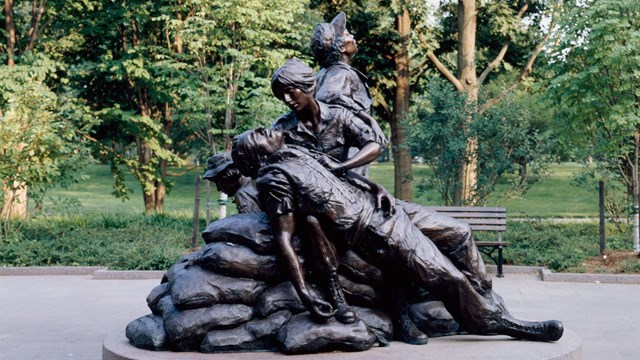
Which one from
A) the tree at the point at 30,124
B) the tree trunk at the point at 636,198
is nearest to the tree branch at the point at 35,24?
the tree at the point at 30,124

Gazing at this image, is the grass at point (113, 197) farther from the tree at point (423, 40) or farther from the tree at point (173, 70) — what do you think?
the tree at point (423, 40)

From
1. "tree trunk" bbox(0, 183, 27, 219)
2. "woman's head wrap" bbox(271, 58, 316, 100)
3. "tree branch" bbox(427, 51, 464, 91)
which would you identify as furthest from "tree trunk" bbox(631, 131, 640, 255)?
"tree trunk" bbox(0, 183, 27, 219)

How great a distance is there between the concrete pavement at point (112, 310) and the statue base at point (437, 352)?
2.87 feet

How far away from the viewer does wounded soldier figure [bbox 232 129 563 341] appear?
234 inches

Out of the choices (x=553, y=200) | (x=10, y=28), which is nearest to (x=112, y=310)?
(x=10, y=28)

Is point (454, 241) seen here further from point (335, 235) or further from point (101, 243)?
point (101, 243)

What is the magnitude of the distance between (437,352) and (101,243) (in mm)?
10351

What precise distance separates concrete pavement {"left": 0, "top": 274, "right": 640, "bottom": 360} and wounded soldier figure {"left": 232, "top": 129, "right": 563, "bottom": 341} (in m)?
1.32

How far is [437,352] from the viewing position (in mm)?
5758

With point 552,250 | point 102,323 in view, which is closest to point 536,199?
point 552,250

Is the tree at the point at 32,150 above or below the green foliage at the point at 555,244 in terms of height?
above

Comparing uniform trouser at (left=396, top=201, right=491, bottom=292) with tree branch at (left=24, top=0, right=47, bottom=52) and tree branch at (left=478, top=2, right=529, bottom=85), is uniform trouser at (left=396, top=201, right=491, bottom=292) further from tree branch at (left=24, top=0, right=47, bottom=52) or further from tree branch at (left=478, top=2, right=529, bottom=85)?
tree branch at (left=24, top=0, right=47, bottom=52)

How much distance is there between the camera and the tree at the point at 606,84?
16.1 metres

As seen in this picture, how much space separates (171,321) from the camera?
5.88m
